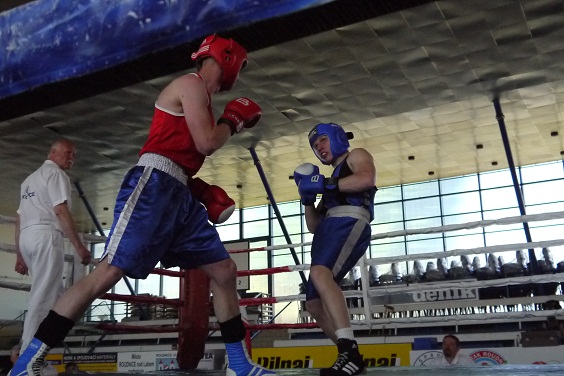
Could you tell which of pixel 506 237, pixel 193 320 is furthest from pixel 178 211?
pixel 506 237

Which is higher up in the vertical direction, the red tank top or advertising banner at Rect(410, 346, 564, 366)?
the red tank top

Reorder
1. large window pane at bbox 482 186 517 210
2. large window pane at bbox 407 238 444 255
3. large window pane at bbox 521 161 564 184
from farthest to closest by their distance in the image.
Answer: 1. large window pane at bbox 407 238 444 255
2. large window pane at bbox 482 186 517 210
3. large window pane at bbox 521 161 564 184

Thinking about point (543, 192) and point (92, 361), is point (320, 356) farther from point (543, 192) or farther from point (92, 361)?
point (543, 192)

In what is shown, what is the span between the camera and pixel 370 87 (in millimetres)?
7641

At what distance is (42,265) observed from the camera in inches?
100

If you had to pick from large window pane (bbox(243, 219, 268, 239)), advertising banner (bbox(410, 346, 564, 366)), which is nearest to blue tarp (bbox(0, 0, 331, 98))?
advertising banner (bbox(410, 346, 564, 366))

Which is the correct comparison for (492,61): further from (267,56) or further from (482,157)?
(482,157)

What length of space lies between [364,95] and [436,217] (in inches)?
246

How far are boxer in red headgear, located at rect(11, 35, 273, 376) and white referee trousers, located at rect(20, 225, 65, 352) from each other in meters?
0.91

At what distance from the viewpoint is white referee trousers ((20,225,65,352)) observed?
2492 mm

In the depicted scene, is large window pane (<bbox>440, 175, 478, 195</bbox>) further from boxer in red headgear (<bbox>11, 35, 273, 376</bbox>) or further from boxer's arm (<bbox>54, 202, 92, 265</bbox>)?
boxer in red headgear (<bbox>11, 35, 273, 376</bbox>)

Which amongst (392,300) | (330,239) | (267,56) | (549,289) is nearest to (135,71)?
(330,239)

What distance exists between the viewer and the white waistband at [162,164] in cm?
178

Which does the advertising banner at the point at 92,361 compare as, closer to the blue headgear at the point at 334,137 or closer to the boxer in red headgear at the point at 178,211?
the blue headgear at the point at 334,137
